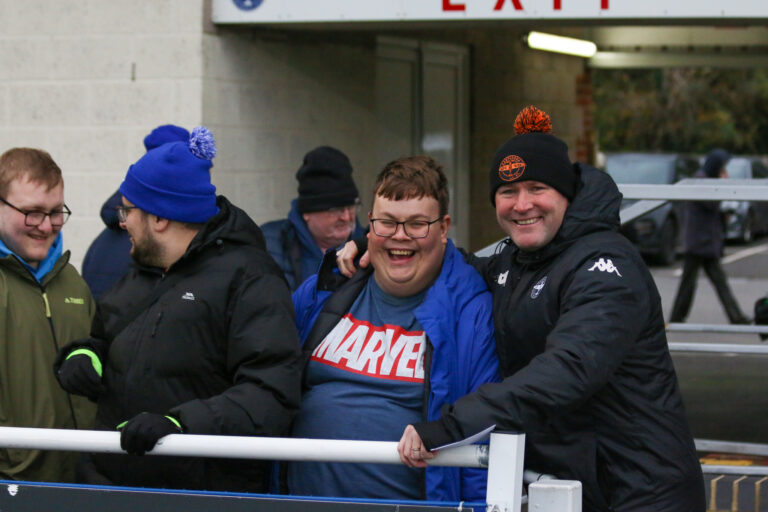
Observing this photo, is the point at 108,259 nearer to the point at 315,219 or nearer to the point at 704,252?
the point at 315,219

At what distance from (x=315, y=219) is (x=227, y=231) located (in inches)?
75.0

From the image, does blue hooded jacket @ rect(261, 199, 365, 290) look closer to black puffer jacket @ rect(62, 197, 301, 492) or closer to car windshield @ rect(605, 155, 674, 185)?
black puffer jacket @ rect(62, 197, 301, 492)

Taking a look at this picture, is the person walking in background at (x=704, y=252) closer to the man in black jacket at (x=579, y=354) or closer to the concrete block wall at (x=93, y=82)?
the concrete block wall at (x=93, y=82)

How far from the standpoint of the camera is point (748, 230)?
2317 cm

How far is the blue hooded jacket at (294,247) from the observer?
4.93 m

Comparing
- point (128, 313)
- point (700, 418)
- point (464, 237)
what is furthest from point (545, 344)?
point (464, 237)

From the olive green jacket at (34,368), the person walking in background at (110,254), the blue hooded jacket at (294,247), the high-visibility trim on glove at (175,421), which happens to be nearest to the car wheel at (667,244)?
the blue hooded jacket at (294,247)

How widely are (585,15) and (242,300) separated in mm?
3308

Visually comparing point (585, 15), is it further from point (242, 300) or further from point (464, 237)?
point (464, 237)

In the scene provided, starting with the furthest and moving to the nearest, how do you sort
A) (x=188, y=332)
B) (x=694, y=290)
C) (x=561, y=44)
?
(x=694, y=290) < (x=561, y=44) < (x=188, y=332)

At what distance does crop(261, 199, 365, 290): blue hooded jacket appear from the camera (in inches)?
194

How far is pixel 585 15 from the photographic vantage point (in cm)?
573

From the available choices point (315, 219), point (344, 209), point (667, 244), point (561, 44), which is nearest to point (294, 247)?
point (315, 219)

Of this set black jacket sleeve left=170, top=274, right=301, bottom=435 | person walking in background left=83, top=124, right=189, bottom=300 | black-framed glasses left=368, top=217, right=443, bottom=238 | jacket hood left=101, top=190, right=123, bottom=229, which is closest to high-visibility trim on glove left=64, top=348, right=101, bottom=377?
black jacket sleeve left=170, top=274, right=301, bottom=435
